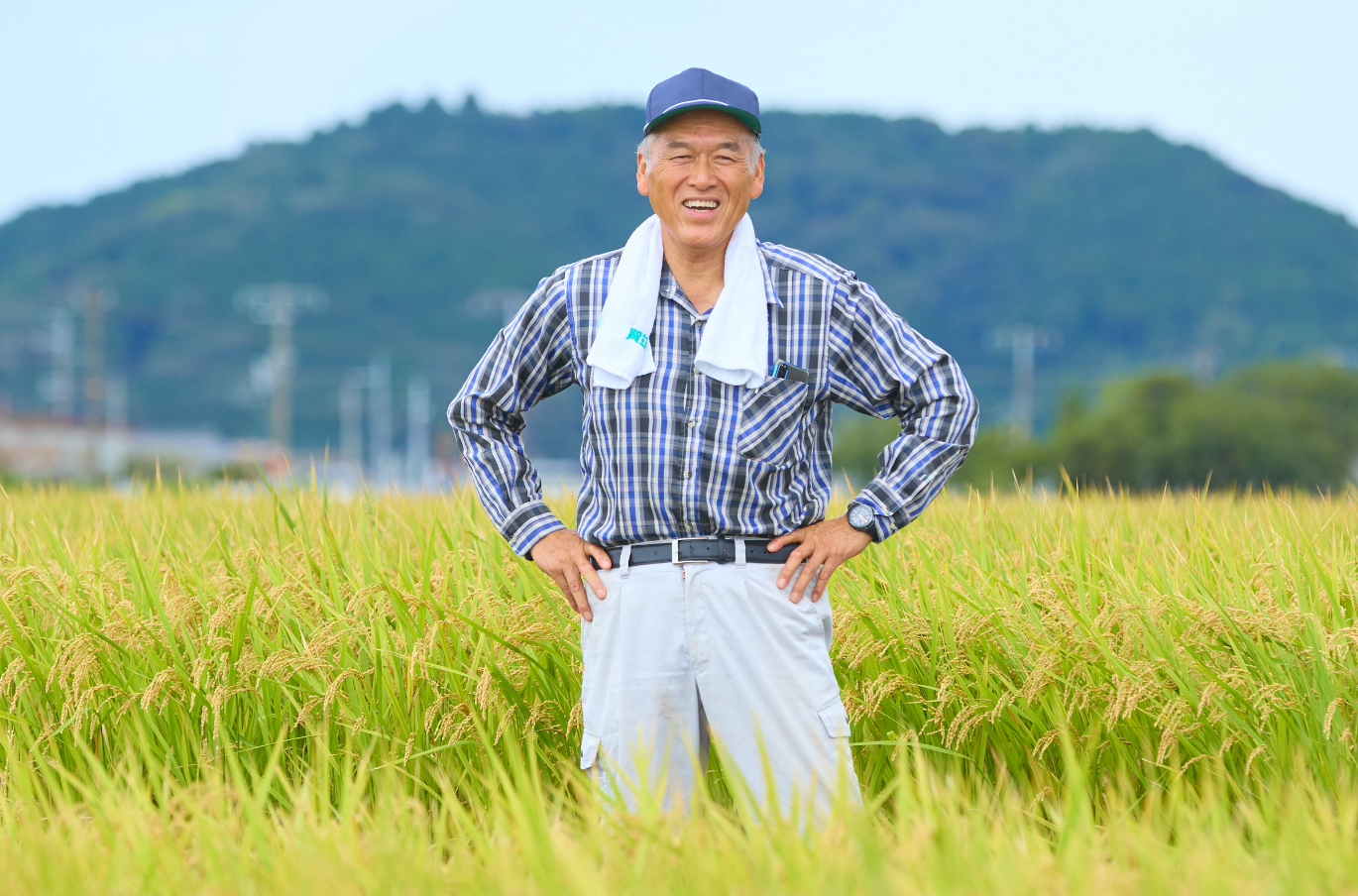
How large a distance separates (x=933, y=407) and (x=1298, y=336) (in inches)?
4298

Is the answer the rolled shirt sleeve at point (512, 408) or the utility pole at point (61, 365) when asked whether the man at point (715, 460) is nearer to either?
the rolled shirt sleeve at point (512, 408)

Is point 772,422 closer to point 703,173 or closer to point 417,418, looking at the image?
point 703,173

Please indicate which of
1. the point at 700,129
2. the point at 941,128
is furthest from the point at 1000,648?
the point at 941,128

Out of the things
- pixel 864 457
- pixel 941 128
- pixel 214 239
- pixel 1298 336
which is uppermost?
pixel 941 128

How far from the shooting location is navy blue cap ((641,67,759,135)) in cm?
285

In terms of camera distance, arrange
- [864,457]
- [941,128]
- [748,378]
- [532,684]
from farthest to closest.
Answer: [941,128] < [864,457] < [532,684] < [748,378]

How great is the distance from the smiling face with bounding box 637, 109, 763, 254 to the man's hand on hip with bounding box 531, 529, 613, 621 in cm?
68

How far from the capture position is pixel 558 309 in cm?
305

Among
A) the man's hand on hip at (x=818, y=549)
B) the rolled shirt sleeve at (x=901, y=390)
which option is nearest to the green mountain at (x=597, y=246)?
the rolled shirt sleeve at (x=901, y=390)

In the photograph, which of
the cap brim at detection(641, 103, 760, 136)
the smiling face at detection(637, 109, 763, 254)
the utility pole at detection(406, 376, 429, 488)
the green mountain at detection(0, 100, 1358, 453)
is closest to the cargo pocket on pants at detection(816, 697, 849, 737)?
the smiling face at detection(637, 109, 763, 254)

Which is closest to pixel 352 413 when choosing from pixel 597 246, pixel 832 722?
pixel 597 246

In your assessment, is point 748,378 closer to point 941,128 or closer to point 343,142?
point 941,128

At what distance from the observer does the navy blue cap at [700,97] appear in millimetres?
2846

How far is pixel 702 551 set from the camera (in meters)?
2.83
